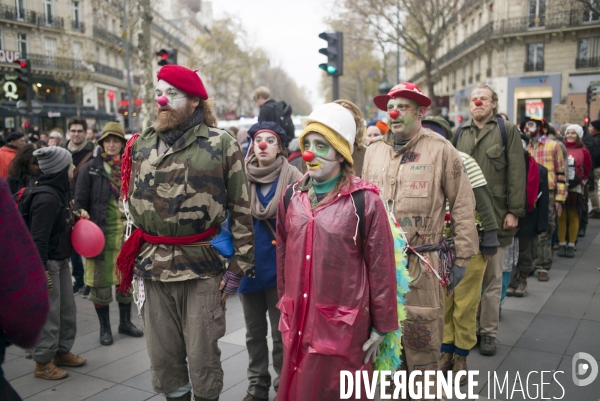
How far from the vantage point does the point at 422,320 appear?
3.33 metres

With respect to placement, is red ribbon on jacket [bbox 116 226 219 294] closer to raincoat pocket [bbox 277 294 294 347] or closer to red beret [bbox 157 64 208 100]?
raincoat pocket [bbox 277 294 294 347]

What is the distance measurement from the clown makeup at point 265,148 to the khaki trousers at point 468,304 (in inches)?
70.9

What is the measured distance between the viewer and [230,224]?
133 inches

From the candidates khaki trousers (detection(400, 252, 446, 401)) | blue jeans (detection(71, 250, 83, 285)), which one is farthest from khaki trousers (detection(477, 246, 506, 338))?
blue jeans (detection(71, 250, 83, 285))

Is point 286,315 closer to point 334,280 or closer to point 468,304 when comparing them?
point 334,280

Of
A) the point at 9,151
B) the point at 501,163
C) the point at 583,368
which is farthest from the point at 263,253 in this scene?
the point at 9,151

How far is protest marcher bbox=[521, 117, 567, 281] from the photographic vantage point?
24.2 feet

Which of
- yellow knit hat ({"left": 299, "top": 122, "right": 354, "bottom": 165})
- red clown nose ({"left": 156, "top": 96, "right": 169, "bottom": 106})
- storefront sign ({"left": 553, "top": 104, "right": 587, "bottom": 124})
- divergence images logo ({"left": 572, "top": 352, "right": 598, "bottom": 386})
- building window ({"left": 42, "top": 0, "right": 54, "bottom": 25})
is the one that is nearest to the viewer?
yellow knit hat ({"left": 299, "top": 122, "right": 354, "bottom": 165})

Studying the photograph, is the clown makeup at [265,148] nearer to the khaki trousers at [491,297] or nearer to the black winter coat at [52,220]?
the black winter coat at [52,220]

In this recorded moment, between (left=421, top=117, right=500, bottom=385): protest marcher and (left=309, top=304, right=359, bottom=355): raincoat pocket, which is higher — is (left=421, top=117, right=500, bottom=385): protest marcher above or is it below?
below

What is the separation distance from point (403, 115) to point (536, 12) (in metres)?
36.8

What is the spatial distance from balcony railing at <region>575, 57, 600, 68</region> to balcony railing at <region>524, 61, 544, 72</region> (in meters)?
2.11

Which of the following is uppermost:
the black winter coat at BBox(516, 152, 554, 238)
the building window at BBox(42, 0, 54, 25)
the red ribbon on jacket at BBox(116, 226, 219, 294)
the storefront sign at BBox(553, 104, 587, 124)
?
the building window at BBox(42, 0, 54, 25)

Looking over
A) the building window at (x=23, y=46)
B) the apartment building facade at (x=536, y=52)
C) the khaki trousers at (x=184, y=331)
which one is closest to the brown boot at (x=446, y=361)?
the khaki trousers at (x=184, y=331)
